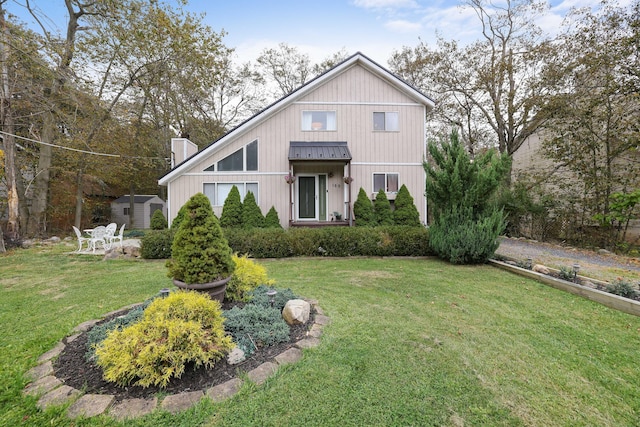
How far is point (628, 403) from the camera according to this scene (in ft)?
6.88

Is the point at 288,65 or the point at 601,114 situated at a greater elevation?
the point at 288,65

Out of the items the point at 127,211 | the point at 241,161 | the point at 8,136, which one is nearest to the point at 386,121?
the point at 241,161

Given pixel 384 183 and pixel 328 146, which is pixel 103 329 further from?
pixel 384 183

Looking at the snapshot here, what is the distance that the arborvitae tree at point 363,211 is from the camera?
36.7 ft

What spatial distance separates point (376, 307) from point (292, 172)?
824cm

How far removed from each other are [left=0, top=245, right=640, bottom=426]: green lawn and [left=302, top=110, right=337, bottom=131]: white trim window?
850cm

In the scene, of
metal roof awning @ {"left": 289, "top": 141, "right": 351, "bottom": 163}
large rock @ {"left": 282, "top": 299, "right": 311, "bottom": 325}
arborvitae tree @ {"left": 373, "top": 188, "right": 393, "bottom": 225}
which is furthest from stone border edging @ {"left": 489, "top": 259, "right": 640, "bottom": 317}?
metal roof awning @ {"left": 289, "top": 141, "right": 351, "bottom": 163}

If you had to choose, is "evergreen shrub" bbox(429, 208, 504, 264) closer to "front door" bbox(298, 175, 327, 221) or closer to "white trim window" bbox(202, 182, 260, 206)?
"front door" bbox(298, 175, 327, 221)

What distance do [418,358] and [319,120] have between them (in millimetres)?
11036

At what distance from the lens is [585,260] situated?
7.73m

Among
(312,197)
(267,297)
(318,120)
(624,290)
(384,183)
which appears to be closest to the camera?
(267,297)

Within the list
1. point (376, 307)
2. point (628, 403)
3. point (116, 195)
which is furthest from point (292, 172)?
point (116, 195)

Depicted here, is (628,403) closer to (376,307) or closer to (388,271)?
(376,307)

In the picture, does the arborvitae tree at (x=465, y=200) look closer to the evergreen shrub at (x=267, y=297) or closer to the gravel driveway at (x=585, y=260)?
the gravel driveway at (x=585, y=260)
